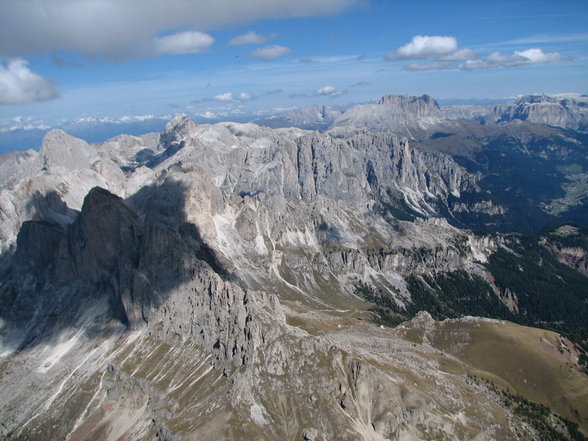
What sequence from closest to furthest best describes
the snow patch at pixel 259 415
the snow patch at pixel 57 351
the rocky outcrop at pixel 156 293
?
the snow patch at pixel 259 415, the rocky outcrop at pixel 156 293, the snow patch at pixel 57 351

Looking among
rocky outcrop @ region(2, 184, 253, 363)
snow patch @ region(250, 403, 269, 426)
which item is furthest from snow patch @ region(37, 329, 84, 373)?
snow patch @ region(250, 403, 269, 426)

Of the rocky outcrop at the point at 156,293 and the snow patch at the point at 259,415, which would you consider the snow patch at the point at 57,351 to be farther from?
the snow patch at the point at 259,415

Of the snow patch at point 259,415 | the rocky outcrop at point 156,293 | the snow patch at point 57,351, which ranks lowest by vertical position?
the snow patch at point 57,351

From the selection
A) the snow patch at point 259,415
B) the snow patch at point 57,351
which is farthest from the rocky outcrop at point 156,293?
the snow patch at point 259,415

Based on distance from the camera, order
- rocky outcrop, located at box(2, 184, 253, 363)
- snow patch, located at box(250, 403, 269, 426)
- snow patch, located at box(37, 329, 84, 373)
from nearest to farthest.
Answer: snow patch, located at box(250, 403, 269, 426)
rocky outcrop, located at box(2, 184, 253, 363)
snow patch, located at box(37, 329, 84, 373)

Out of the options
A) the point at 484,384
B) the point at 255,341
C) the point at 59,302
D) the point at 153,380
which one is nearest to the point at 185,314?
the point at 153,380

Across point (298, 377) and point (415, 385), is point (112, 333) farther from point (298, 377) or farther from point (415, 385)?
point (415, 385)

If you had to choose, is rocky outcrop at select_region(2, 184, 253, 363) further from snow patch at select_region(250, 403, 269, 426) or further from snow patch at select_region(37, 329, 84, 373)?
snow patch at select_region(250, 403, 269, 426)

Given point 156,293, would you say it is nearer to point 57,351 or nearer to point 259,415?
point 57,351

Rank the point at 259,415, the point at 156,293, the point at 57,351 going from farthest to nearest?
the point at 57,351
the point at 156,293
the point at 259,415

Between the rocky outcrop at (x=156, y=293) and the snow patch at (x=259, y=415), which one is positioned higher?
the rocky outcrop at (x=156, y=293)

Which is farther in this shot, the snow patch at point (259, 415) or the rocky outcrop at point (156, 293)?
the rocky outcrop at point (156, 293)

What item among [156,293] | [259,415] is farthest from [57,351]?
[259,415]
